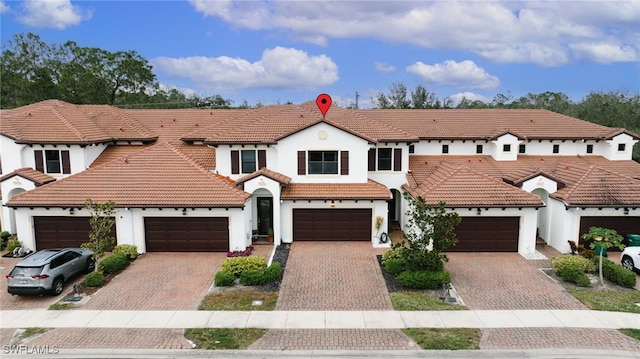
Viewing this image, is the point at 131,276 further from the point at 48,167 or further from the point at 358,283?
the point at 48,167

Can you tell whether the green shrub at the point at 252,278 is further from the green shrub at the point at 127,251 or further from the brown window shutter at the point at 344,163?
the brown window shutter at the point at 344,163

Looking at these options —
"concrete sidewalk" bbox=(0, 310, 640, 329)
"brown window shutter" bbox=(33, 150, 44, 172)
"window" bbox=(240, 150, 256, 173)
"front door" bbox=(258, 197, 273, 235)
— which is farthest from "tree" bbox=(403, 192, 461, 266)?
"brown window shutter" bbox=(33, 150, 44, 172)

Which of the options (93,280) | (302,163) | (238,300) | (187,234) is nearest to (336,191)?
(302,163)

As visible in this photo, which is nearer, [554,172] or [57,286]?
[57,286]

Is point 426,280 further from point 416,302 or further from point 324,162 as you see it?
point 324,162

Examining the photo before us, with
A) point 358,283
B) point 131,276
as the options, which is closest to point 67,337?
point 131,276

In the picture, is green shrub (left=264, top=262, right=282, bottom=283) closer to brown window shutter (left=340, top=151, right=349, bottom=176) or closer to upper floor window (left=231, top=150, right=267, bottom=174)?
brown window shutter (left=340, top=151, right=349, bottom=176)
